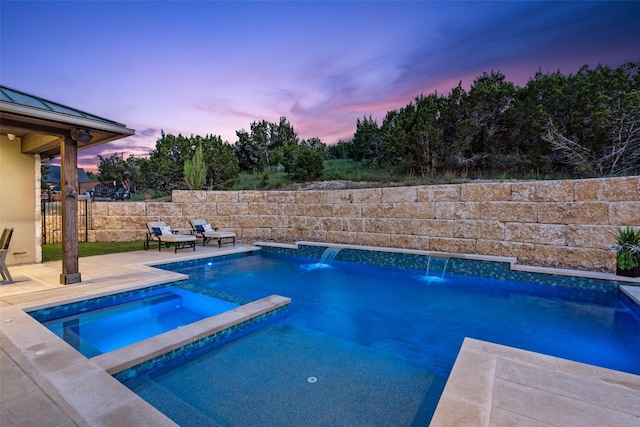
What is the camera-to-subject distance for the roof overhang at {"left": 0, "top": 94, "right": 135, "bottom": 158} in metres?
4.03

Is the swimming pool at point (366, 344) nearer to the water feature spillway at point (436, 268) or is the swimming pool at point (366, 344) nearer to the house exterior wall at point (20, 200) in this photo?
the water feature spillway at point (436, 268)

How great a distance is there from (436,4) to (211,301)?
941 cm

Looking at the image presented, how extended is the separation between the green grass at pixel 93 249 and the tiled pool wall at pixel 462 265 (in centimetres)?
393

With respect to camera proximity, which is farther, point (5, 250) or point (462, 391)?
point (5, 250)

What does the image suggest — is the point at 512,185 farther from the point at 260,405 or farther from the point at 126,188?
the point at 126,188

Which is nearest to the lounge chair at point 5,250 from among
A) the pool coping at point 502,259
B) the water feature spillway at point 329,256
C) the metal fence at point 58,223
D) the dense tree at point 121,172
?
the metal fence at point 58,223

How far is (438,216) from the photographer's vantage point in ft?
25.4

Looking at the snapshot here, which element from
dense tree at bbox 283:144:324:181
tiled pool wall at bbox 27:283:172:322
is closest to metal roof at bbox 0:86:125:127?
tiled pool wall at bbox 27:283:172:322

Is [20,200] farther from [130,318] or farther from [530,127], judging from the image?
[530,127]

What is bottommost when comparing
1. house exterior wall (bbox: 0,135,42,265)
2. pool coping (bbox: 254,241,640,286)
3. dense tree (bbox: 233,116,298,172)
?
pool coping (bbox: 254,241,640,286)

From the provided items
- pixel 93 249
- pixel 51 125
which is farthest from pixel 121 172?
pixel 51 125

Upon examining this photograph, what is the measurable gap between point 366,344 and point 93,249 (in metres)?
8.20

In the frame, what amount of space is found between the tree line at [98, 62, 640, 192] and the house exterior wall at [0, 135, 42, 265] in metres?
5.45

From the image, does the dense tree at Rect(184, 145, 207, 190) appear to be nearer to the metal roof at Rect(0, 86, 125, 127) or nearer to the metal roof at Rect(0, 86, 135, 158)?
the metal roof at Rect(0, 86, 135, 158)
